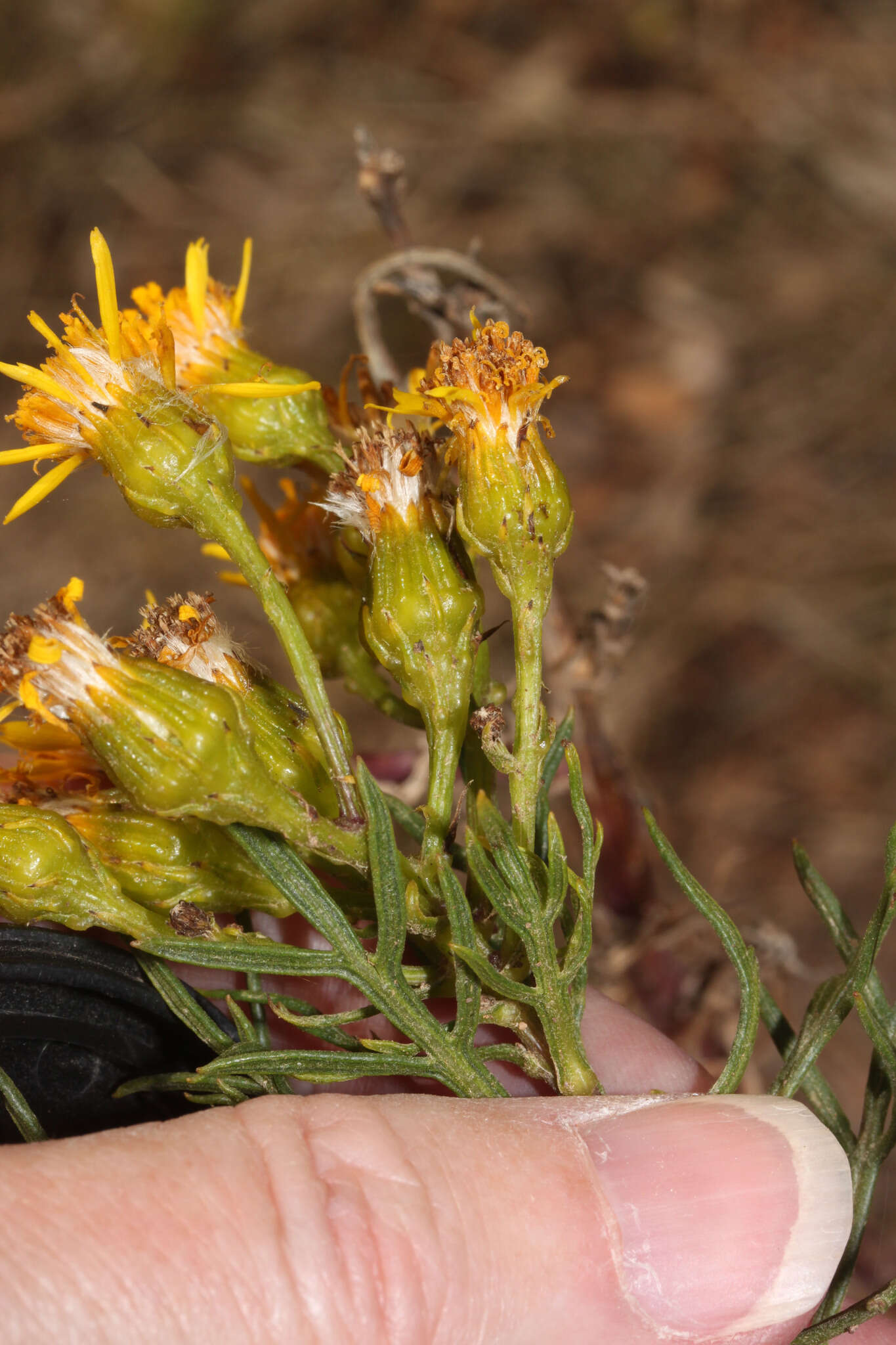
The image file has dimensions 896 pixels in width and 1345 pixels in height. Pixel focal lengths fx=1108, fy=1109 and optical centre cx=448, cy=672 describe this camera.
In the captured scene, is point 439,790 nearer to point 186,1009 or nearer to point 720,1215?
point 186,1009

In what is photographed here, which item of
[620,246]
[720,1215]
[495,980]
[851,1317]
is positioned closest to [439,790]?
[495,980]

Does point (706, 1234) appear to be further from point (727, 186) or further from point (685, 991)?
point (727, 186)

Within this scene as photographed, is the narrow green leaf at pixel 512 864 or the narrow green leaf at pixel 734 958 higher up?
the narrow green leaf at pixel 512 864

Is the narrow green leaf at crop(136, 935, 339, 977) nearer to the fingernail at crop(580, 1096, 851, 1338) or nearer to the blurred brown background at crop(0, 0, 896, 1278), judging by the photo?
the fingernail at crop(580, 1096, 851, 1338)

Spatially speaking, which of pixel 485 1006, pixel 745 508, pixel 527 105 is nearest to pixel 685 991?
pixel 485 1006

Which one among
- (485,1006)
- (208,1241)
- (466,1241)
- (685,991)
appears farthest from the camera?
(685,991)

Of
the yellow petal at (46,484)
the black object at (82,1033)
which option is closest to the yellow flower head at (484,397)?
the yellow petal at (46,484)

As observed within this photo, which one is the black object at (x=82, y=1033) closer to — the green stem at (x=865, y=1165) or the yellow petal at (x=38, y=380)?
the yellow petal at (x=38, y=380)

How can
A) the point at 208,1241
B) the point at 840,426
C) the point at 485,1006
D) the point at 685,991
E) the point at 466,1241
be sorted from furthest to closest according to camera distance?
the point at 840,426 < the point at 685,991 < the point at 485,1006 < the point at 466,1241 < the point at 208,1241
